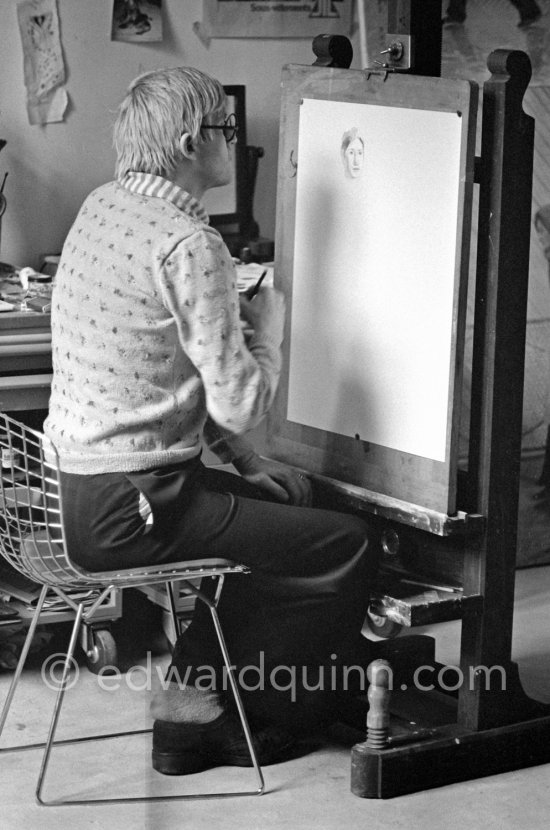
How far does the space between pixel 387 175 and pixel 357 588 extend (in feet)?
2.40

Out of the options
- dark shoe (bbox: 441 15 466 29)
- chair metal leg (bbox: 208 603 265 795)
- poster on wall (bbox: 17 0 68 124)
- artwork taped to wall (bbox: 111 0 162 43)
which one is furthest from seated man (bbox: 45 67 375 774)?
dark shoe (bbox: 441 15 466 29)

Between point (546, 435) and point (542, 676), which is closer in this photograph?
point (542, 676)

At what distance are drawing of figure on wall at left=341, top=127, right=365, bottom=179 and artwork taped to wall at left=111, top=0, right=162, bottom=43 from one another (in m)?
1.17

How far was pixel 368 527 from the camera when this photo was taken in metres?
2.40

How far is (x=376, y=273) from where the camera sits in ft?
7.81

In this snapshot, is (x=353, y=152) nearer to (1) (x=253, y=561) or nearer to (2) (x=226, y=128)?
(2) (x=226, y=128)

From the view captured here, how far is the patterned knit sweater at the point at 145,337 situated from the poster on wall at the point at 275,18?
51.5 inches

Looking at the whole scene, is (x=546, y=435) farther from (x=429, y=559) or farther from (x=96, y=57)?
(x=96, y=57)

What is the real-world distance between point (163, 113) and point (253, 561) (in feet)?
2.58

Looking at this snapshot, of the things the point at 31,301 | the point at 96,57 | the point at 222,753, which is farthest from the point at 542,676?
the point at 96,57

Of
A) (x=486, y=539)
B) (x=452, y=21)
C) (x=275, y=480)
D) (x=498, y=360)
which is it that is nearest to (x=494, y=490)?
(x=486, y=539)

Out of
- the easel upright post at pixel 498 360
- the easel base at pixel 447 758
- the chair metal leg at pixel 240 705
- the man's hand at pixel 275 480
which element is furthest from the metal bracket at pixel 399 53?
the easel base at pixel 447 758

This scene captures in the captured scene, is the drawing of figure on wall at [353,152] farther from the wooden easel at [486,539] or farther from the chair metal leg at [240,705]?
the chair metal leg at [240,705]

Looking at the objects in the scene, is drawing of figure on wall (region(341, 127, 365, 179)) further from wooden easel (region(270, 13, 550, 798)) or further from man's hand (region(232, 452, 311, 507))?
man's hand (region(232, 452, 311, 507))
